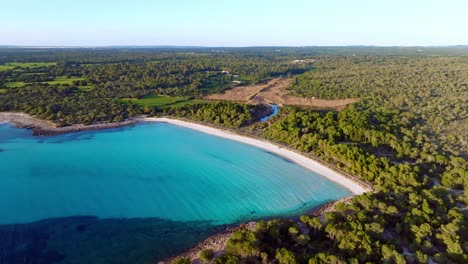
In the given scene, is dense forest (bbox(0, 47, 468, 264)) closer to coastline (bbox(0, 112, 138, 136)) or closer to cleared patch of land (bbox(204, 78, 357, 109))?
coastline (bbox(0, 112, 138, 136))

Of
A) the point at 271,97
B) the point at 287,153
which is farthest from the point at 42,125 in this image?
the point at 271,97

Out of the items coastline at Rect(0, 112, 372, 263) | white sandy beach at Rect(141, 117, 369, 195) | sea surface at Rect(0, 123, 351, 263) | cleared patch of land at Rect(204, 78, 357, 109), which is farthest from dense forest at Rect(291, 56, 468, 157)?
sea surface at Rect(0, 123, 351, 263)

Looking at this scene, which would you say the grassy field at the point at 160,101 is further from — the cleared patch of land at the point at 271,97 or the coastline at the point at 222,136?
the coastline at the point at 222,136

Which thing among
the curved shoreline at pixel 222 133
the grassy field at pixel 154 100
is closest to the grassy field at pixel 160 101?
the grassy field at pixel 154 100

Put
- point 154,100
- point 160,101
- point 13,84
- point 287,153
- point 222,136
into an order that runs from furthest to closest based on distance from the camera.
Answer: point 13,84 < point 154,100 < point 160,101 < point 222,136 < point 287,153

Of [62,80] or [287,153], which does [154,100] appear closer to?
[62,80]
